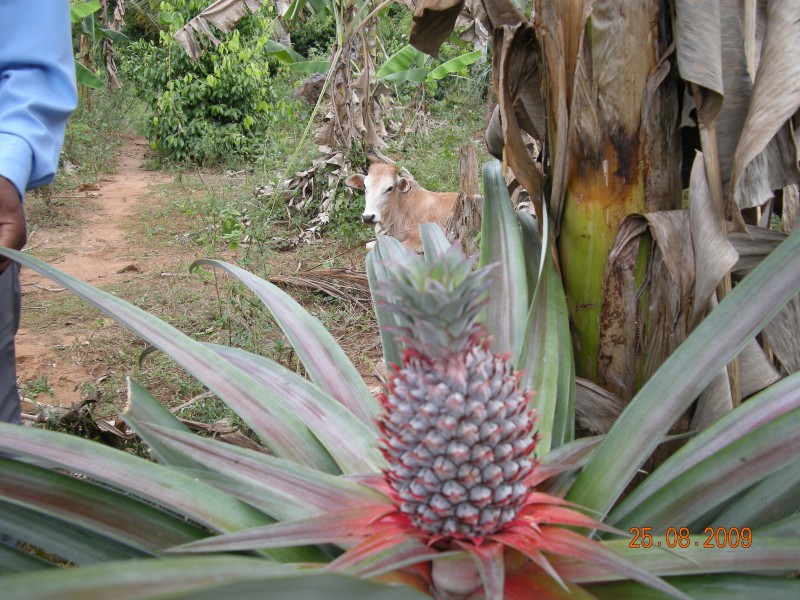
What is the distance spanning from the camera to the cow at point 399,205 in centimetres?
589

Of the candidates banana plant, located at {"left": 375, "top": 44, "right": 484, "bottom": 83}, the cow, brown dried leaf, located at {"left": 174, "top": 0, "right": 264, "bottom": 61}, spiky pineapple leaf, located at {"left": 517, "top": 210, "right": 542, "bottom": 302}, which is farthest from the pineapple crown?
banana plant, located at {"left": 375, "top": 44, "right": 484, "bottom": 83}

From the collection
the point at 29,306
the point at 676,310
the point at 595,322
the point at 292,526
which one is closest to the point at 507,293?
the point at 595,322

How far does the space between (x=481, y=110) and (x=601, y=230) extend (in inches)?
381

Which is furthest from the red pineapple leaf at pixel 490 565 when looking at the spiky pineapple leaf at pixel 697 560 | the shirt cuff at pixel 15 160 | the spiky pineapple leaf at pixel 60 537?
the shirt cuff at pixel 15 160

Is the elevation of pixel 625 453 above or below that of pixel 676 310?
below

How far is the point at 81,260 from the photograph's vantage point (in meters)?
6.84

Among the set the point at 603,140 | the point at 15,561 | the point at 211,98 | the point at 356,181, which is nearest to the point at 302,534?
the point at 15,561

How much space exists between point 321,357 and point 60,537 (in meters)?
0.65

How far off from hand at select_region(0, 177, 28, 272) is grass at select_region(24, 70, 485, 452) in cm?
122

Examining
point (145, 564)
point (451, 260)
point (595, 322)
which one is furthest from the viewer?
point (595, 322)

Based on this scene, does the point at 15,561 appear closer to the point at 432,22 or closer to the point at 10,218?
the point at 10,218

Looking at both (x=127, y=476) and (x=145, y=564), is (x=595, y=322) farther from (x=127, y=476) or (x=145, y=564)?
(x=145, y=564)

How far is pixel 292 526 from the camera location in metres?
1.10

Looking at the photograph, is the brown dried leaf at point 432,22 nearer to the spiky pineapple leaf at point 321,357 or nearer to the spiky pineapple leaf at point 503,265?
the spiky pineapple leaf at point 503,265
